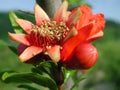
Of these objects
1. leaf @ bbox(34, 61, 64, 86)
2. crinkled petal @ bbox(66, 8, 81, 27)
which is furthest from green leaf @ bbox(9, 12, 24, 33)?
crinkled petal @ bbox(66, 8, 81, 27)

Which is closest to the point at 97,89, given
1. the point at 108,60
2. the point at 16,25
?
the point at 108,60

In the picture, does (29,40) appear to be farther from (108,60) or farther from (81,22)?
(108,60)

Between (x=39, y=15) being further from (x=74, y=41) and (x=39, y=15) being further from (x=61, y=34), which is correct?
(x=74, y=41)

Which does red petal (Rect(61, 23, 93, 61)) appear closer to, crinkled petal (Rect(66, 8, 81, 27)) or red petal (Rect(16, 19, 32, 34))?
crinkled petal (Rect(66, 8, 81, 27))

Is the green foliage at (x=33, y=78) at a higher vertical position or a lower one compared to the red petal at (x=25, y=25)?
lower

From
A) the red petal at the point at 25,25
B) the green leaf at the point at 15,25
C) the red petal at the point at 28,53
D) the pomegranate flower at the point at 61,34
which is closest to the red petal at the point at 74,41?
the pomegranate flower at the point at 61,34

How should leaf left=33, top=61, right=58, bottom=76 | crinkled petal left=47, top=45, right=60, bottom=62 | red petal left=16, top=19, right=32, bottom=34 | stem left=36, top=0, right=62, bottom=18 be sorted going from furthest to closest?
stem left=36, top=0, right=62, bottom=18 → red petal left=16, top=19, right=32, bottom=34 → leaf left=33, top=61, right=58, bottom=76 → crinkled petal left=47, top=45, right=60, bottom=62

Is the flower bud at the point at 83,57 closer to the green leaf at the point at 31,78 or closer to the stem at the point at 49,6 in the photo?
the green leaf at the point at 31,78
